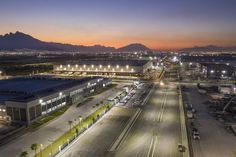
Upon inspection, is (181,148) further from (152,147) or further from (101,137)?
(101,137)

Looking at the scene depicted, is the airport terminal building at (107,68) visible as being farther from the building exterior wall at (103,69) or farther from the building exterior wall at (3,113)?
the building exterior wall at (3,113)

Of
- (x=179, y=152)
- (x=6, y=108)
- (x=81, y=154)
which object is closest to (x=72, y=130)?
(x=81, y=154)

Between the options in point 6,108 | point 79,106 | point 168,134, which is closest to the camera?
point 168,134

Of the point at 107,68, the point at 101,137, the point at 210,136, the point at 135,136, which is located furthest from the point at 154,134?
the point at 107,68

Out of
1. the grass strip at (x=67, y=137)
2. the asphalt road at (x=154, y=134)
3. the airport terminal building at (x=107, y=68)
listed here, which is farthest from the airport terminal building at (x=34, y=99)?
the airport terminal building at (x=107, y=68)

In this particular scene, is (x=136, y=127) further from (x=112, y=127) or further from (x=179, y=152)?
(x=179, y=152)

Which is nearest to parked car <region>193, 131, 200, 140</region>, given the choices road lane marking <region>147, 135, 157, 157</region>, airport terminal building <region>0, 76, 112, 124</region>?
road lane marking <region>147, 135, 157, 157</region>
